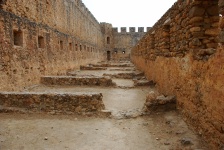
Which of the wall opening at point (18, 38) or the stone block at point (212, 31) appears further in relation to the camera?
the wall opening at point (18, 38)

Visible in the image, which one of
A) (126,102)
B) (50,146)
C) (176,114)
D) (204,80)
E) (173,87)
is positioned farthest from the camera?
(126,102)

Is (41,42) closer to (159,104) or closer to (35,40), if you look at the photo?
(35,40)

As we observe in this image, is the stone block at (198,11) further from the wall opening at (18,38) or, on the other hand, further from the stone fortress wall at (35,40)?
the wall opening at (18,38)

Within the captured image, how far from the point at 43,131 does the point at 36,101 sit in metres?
1.54

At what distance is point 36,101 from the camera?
589 centimetres

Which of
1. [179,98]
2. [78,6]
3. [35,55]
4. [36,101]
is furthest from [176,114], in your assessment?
[78,6]

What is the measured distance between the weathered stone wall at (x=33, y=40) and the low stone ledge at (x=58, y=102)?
71.0 inches

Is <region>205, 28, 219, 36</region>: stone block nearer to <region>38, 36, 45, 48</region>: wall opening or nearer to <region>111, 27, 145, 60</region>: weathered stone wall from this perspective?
<region>38, 36, 45, 48</region>: wall opening

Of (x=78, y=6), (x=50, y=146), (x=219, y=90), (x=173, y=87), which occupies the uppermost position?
(x=78, y=6)

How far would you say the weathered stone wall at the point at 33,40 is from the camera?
764cm

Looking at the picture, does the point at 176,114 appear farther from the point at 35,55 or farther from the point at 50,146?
the point at 35,55

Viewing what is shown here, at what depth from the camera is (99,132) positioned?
14.9 ft

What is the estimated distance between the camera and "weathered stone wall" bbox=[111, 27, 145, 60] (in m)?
39.9

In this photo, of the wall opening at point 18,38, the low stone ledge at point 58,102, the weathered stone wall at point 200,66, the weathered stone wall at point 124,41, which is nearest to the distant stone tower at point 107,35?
the weathered stone wall at point 124,41
